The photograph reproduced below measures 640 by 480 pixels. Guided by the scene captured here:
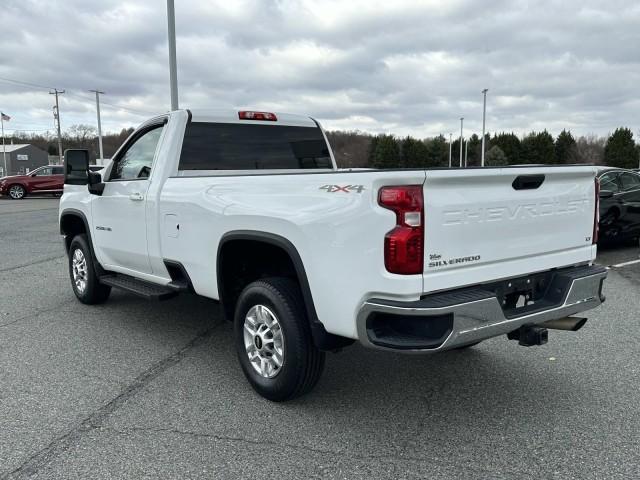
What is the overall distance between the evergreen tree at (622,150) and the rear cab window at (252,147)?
261ft

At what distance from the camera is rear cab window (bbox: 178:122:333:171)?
5008 millimetres

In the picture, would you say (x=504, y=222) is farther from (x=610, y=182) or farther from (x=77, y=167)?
(x=610, y=182)

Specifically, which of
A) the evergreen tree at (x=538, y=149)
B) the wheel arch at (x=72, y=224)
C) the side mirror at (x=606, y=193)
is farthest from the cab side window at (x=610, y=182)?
the evergreen tree at (x=538, y=149)

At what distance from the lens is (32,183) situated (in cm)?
2934

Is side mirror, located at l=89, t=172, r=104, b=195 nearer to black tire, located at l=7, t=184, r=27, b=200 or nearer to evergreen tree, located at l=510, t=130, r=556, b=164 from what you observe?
black tire, located at l=7, t=184, r=27, b=200

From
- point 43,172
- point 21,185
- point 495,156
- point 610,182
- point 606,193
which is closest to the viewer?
point 606,193

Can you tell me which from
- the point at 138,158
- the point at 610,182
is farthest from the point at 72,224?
the point at 610,182

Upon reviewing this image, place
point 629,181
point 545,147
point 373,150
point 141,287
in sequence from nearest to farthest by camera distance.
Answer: point 141,287, point 629,181, point 373,150, point 545,147

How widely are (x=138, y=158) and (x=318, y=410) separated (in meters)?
3.09

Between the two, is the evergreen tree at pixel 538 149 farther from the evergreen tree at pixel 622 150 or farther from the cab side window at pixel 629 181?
the cab side window at pixel 629 181

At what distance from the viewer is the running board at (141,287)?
478 centimetres

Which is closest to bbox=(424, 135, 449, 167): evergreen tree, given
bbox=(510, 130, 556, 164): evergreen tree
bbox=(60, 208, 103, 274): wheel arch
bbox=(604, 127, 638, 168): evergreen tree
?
bbox=(510, 130, 556, 164): evergreen tree

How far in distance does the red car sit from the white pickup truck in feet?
90.2

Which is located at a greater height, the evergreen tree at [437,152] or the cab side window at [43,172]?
the evergreen tree at [437,152]
